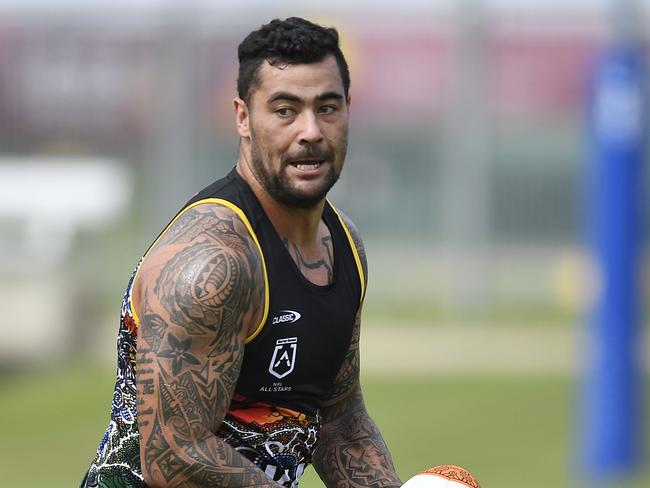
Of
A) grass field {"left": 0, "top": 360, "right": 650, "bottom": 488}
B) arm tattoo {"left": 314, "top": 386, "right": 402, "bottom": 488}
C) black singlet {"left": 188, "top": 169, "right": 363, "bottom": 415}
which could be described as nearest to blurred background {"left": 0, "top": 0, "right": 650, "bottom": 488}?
grass field {"left": 0, "top": 360, "right": 650, "bottom": 488}

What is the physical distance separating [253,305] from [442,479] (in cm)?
87

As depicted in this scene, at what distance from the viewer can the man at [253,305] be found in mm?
4129

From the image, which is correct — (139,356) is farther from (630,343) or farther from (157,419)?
(630,343)

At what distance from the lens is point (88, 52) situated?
19594mm

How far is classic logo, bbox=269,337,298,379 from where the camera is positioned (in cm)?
436

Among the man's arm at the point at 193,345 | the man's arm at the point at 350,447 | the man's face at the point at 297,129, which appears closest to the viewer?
the man's arm at the point at 193,345

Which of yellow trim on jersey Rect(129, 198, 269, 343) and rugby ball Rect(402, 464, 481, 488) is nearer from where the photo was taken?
yellow trim on jersey Rect(129, 198, 269, 343)

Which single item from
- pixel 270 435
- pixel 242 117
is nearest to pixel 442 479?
pixel 270 435

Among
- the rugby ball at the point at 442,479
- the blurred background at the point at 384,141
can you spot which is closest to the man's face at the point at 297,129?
the rugby ball at the point at 442,479

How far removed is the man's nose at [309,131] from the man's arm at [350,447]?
0.74 m

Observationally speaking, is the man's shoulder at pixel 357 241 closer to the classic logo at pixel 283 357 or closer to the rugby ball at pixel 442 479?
the classic logo at pixel 283 357

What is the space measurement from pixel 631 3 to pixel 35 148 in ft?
26.3

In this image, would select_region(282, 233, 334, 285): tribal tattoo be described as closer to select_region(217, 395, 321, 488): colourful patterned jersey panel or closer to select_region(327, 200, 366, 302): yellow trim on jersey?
select_region(327, 200, 366, 302): yellow trim on jersey

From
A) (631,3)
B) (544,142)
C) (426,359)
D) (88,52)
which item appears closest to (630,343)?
(426,359)
